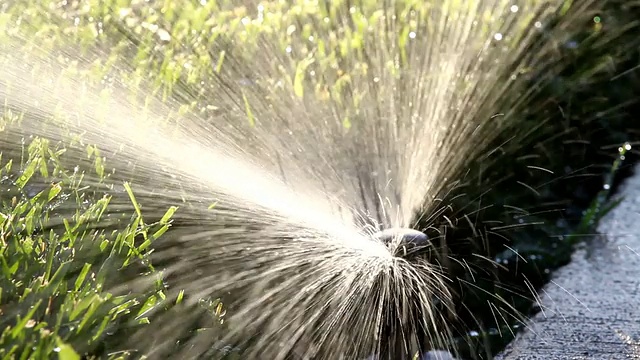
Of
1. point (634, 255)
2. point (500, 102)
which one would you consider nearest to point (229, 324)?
point (634, 255)

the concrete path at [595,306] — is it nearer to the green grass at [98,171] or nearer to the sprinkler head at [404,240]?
the green grass at [98,171]

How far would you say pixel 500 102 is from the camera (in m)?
3.24

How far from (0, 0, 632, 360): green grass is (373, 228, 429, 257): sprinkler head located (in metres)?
0.41

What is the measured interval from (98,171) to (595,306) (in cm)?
139

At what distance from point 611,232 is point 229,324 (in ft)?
4.92

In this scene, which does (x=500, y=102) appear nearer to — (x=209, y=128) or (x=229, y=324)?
(x=209, y=128)

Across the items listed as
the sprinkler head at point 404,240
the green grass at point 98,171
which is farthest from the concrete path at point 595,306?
the sprinkler head at point 404,240

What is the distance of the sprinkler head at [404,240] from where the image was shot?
1968mm

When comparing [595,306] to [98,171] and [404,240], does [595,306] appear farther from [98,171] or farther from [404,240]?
[98,171]

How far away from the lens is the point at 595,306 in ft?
8.00

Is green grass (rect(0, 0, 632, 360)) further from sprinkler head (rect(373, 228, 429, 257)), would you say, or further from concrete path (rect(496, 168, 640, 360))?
sprinkler head (rect(373, 228, 429, 257))

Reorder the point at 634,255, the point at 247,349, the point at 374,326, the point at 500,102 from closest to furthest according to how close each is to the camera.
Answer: the point at 247,349, the point at 374,326, the point at 634,255, the point at 500,102

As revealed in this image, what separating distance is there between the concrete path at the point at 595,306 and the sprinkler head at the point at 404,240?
15.3 inches

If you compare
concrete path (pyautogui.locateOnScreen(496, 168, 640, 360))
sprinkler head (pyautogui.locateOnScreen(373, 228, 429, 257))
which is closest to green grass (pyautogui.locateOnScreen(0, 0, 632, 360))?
concrete path (pyautogui.locateOnScreen(496, 168, 640, 360))
